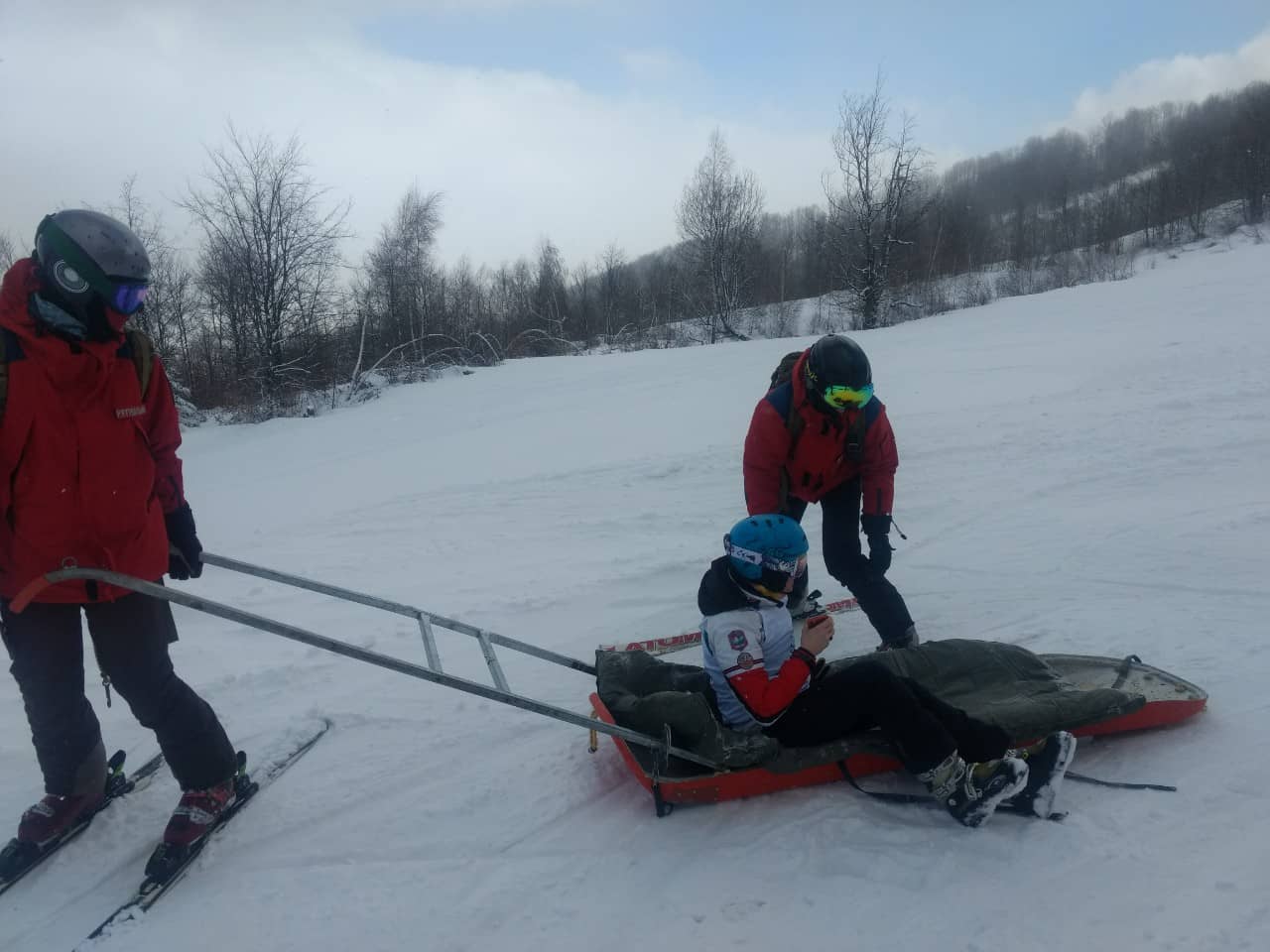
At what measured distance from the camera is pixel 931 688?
11.6 feet

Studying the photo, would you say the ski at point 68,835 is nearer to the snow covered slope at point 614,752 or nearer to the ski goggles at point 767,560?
the snow covered slope at point 614,752

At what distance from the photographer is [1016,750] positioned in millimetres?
2947

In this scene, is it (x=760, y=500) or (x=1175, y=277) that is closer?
(x=760, y=500)

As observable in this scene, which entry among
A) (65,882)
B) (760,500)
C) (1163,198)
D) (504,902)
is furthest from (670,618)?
(1163,198)

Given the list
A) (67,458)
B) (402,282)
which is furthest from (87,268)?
(402,282)

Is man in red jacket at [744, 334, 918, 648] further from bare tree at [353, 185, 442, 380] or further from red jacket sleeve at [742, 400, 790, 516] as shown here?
bare tree at [353, 185, 442, 380]

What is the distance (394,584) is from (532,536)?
4.43 ft

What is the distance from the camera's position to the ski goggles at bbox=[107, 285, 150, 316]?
2373mm

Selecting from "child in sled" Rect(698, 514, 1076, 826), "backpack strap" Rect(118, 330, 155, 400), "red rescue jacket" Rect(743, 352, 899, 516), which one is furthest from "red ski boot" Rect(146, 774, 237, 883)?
"red rescue jacket" Rect(743, 352, 899, 516)

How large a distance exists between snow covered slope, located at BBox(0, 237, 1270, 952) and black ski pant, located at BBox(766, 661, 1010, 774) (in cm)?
25

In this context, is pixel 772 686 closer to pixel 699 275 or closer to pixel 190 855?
pixel 190 855

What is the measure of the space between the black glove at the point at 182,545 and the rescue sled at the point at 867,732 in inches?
68.4

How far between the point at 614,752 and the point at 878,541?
1785 millimetres

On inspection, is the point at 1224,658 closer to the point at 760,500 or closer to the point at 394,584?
the point at 760,500
